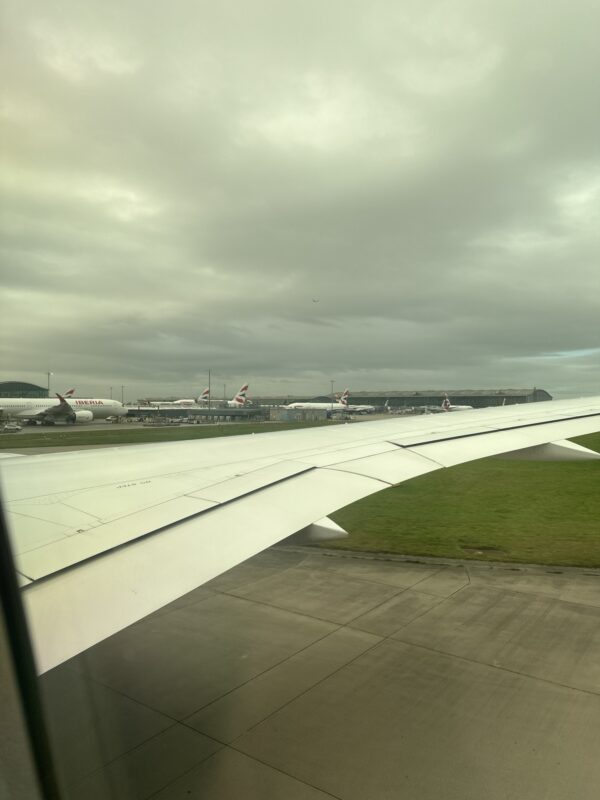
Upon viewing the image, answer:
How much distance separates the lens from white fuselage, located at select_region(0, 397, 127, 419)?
50.6 metres

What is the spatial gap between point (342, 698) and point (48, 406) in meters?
53.7

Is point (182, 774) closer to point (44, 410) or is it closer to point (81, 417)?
point (81, 417)

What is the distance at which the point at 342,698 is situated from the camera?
4586 mm

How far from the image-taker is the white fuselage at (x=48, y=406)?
50631 mm

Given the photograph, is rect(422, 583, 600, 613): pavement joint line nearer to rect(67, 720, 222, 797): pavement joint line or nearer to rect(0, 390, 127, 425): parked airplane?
rect(67, 720, 222, 797): pavement joint line

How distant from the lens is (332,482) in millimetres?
4434

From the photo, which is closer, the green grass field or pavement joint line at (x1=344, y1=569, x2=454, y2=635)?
pavement joint line at (x1=344, y1=569, x2=454, y2=635)

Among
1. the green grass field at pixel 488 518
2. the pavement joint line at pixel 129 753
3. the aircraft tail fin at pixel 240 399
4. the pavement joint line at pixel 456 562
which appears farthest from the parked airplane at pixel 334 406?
the pavement joint line at pixel 129 753

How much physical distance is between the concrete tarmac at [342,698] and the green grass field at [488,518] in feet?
6.51

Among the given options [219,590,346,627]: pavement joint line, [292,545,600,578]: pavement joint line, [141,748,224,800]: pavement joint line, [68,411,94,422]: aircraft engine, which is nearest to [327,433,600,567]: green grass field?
[292,545,600,578]: pavement joint line

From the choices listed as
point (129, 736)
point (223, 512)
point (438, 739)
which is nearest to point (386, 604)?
point (438, 739)

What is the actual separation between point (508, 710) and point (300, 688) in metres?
1.68

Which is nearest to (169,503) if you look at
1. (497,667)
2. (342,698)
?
(342,698)

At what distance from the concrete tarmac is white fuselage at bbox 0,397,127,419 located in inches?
1899
